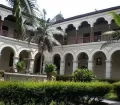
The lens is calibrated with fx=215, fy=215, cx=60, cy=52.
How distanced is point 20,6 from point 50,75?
9.95 m

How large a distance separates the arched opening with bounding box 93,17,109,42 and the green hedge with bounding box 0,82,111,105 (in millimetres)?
18378

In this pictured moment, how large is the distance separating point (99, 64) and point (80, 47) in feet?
11.5

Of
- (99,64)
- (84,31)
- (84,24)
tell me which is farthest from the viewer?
(84,31)

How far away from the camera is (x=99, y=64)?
93.1 ft

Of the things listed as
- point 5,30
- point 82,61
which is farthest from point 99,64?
point 5,30

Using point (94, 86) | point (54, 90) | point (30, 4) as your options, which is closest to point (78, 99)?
point (94, 86)

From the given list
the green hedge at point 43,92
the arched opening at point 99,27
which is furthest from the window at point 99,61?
the green hedge at point 43,92

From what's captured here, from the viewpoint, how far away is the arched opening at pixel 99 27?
2742 centimetres

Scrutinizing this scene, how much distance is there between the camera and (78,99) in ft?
30.7

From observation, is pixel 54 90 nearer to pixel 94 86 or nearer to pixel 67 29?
pixel 94 86

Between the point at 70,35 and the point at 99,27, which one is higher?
the point at 99,27

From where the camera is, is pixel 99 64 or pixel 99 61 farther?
pixel 99 61

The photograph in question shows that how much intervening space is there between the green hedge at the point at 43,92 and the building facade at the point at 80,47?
15.2 m

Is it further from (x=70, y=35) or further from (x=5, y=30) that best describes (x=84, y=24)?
(x=5, y=30)
